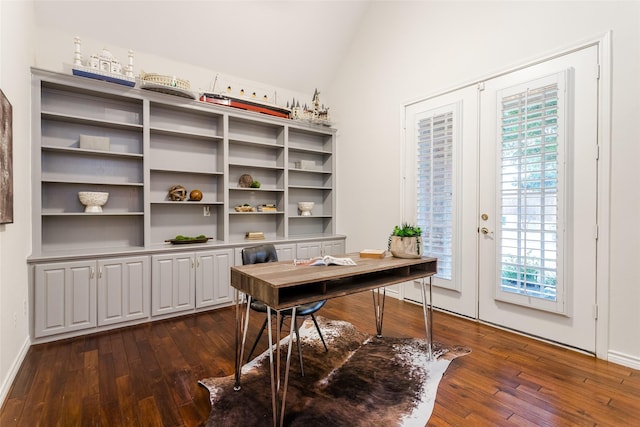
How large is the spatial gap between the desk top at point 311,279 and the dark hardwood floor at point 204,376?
74 cm

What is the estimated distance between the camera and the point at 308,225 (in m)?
5.08

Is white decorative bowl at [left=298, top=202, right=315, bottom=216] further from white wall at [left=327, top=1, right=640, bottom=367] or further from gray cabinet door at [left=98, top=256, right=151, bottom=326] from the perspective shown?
gray cabinet door at [left=98, top=256, right=151, bottom=326]

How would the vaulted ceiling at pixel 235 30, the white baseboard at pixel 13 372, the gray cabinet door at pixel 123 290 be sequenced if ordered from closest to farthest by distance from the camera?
the white baseboard at pixel 13 372 < the gray cabinet door at pixel 123 290 < the vaulted ceiling at pixel 235 30

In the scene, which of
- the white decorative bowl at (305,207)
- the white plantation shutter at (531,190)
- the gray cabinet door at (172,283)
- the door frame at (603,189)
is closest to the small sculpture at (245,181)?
the white decorative bowl at (305,207)

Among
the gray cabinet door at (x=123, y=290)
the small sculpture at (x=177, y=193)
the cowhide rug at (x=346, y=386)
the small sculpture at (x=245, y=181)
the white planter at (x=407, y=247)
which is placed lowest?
the cowhide rug at (x=346, y=386)

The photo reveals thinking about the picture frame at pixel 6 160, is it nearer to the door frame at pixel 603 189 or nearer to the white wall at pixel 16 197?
the white wall at pixel 16 197

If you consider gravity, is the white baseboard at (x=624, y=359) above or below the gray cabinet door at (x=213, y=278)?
below

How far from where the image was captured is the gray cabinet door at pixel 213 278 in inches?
136

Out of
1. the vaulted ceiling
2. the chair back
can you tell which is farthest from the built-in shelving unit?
the chair back

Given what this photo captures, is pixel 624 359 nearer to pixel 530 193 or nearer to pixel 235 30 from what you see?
pixel 530 193

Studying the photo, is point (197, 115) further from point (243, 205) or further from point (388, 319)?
point (388, 319)

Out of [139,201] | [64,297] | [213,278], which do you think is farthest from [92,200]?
[213,278]

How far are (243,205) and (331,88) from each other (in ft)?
7.75

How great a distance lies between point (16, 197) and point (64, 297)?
94 cm
